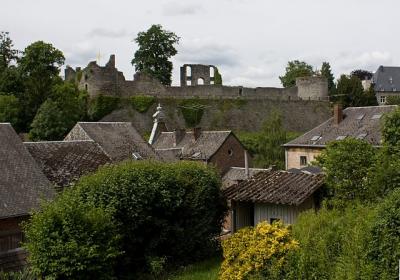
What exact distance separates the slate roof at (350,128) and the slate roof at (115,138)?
13114 millimetres

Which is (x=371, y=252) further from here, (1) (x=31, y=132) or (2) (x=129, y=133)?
(1) (x=31, y=132)

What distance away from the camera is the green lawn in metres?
15.3

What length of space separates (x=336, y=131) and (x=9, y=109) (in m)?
24.9

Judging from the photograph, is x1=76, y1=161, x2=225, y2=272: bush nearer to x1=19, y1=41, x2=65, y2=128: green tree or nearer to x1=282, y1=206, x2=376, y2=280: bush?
x1=282, y1=206, x2=376, y2=280: bush

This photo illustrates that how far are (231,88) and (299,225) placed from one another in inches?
1684

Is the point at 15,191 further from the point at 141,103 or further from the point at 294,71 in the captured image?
the point at 294,71

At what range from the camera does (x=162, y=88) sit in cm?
5197

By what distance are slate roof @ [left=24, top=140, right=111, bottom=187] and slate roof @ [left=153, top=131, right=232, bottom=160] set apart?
10.7m

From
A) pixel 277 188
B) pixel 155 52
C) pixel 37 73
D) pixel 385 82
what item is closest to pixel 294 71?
pixel 385 82

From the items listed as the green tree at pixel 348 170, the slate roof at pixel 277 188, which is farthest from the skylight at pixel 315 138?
the green tree at pixel 348 170

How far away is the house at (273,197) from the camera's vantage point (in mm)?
16656

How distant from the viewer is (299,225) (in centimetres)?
1300

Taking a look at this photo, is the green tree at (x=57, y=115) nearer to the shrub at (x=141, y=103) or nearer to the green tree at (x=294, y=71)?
the shrub at (x=141, y=103)

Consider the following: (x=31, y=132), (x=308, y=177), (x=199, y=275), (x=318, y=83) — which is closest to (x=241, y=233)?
(x=199, y=275)
